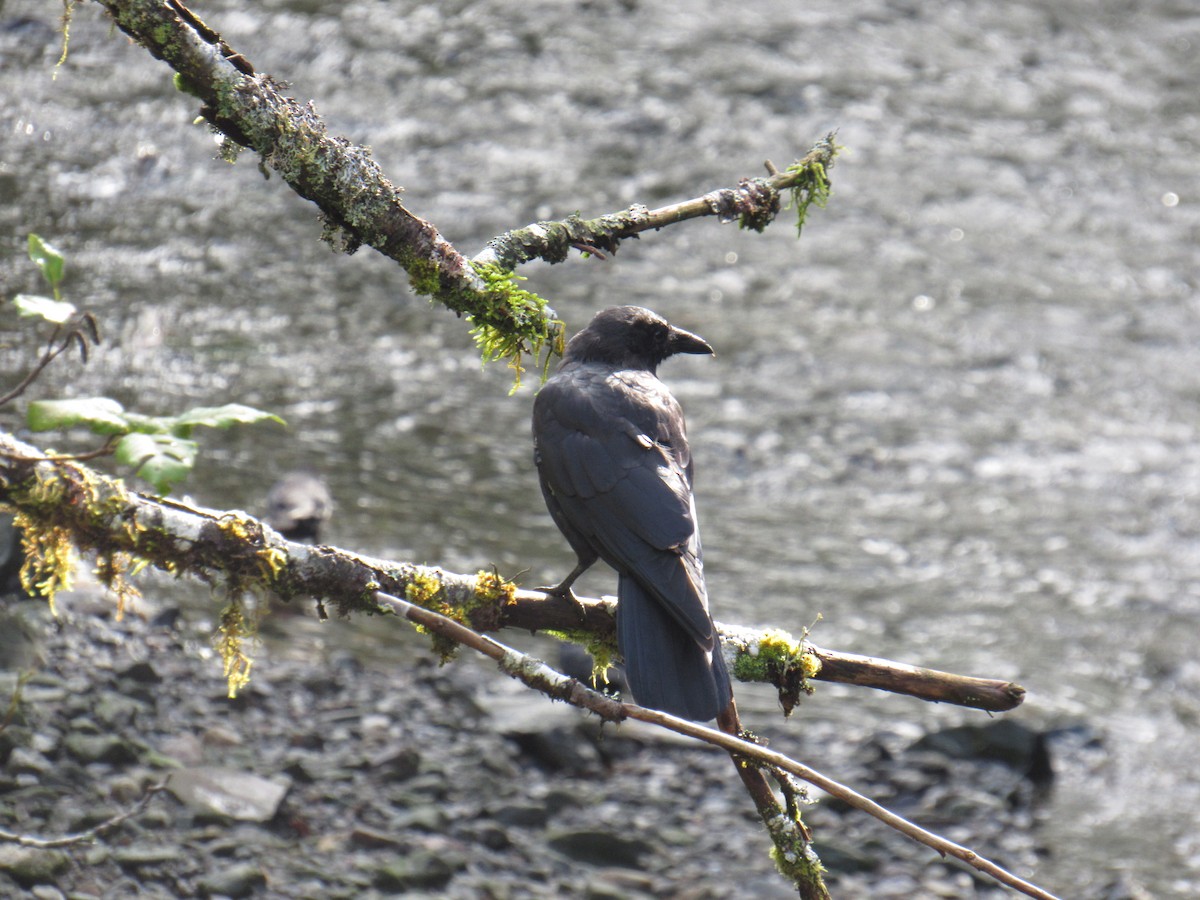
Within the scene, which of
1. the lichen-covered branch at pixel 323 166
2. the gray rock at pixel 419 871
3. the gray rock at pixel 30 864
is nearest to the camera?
the lichen-covered branch at pixel 323 166

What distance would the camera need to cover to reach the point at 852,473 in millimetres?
9078

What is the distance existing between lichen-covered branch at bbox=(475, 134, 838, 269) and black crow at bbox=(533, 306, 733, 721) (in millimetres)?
724

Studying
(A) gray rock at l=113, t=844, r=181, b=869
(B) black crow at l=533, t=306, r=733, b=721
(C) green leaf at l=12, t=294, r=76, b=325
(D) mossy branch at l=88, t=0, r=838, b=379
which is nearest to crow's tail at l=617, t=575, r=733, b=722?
(B) black crow at l=533, t=306, r=733, b=721

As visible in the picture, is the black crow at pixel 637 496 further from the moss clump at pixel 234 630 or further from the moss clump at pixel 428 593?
the moss clump at pixel 234 630

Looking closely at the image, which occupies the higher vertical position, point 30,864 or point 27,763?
point 27,763

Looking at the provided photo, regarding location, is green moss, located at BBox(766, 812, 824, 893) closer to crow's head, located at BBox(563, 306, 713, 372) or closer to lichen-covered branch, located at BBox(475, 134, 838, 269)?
lichen-covered branch, located at BBox(475, 134, 838, 269)

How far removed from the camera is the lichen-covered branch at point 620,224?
3505mm

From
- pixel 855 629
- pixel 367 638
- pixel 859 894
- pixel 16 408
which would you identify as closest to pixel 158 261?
pixel 16 408

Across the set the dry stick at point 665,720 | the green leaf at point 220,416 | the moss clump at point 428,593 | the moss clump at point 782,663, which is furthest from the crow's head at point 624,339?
the green leaf at point 220,416

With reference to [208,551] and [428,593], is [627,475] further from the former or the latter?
[208,551]

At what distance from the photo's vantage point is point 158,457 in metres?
2.65

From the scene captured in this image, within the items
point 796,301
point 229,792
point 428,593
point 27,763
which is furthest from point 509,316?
point 796,301

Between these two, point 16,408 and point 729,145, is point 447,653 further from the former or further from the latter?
point 729,145

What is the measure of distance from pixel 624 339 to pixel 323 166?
79.1 inches
